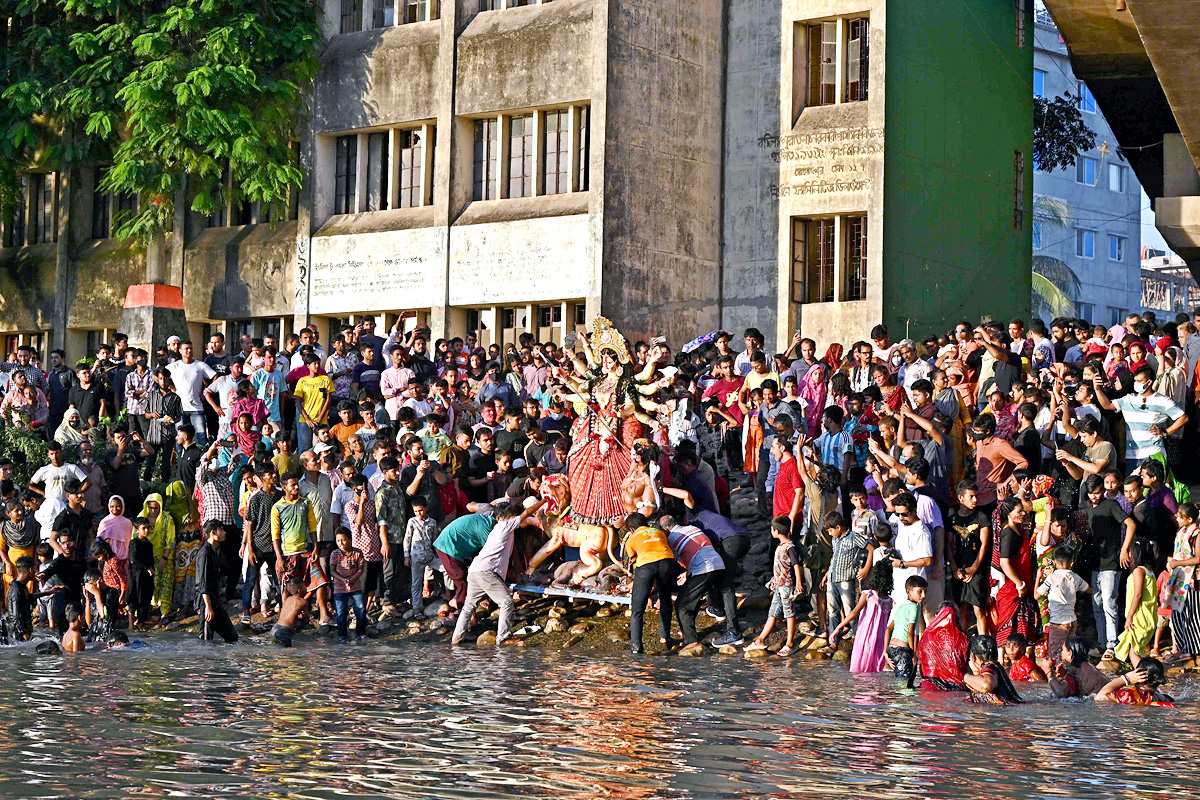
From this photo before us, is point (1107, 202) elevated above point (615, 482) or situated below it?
above

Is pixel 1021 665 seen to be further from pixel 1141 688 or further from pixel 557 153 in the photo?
pixel 557 153

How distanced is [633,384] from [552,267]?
10.9 m

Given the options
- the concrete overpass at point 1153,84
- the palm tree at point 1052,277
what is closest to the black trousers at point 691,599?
the concrete overpass at point 1153,84

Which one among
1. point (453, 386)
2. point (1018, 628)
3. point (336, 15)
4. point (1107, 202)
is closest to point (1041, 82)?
point (1107, 202)

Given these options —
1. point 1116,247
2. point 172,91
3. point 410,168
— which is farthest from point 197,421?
point 1116,247

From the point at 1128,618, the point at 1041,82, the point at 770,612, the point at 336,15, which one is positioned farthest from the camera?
the point at 1041,82

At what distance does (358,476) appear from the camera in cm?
1912

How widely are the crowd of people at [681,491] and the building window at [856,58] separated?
7.18 meters

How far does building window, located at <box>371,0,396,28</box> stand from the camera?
3177 cm

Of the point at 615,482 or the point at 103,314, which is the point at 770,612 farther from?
the point at 103,314

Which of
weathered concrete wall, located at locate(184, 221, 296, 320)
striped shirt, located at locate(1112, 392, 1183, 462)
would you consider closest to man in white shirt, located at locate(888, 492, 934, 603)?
striped shirt, located at locate(1112, 392, 1183, 462)

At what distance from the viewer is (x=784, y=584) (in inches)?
659

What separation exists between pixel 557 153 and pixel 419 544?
12.3 metres

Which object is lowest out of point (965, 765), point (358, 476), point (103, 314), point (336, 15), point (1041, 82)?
point (965, 765)
